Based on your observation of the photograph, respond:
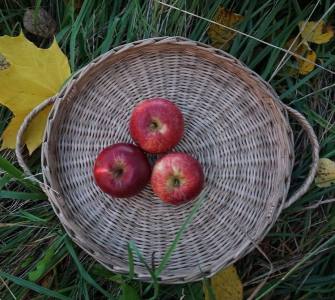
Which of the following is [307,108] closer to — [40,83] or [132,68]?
[132,68]

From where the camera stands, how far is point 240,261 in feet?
4.51

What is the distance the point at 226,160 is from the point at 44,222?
509 millimetres

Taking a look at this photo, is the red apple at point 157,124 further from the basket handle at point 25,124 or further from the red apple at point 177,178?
Result: the basket handle at point 25,124

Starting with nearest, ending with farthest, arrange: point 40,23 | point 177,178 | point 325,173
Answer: point 177,178 → point 325,173 → point 40,23

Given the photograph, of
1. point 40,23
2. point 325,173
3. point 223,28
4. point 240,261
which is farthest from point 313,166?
point 40,23

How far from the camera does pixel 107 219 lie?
1.30m

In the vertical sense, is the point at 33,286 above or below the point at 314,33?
below

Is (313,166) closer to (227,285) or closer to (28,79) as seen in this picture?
(227,285)

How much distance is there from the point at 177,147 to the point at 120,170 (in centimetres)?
18

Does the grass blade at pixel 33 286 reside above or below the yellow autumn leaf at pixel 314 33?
below

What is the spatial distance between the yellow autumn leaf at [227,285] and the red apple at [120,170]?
30 cm

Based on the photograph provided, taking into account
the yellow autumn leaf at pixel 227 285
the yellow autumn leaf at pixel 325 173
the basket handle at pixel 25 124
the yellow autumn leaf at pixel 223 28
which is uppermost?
the yellow autumn leaf at pixel 223 28

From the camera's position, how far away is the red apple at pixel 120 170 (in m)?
1.20

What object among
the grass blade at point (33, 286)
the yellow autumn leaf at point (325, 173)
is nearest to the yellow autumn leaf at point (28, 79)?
the grass blade at point (33, 286)
